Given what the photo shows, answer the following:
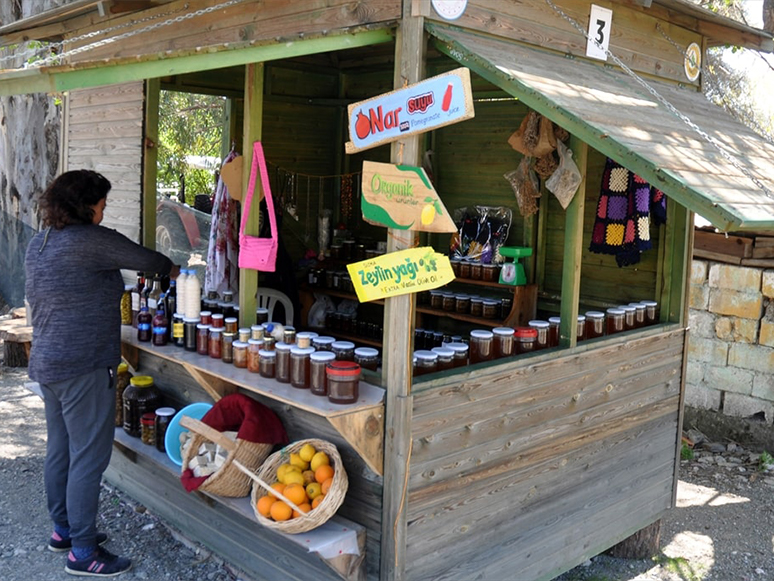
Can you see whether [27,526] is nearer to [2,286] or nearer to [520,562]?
[520,562]

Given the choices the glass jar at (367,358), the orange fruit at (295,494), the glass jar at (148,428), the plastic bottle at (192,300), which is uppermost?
the plastic bottle at (192,300)

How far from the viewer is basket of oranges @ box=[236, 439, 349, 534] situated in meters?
3.25

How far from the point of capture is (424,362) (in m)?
3.56

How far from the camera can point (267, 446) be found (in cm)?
372

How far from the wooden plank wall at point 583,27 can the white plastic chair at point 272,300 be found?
2.77 meters

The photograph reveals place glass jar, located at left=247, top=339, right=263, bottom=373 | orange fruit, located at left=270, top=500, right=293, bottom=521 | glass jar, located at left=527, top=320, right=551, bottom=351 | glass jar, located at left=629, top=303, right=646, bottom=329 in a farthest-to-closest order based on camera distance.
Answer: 1. glass jar, located at left=629, top=303, right=646, bottom=329
2. glass jar, located at left=527, top=320, right=551, bottom=351
3. glass jar, located at left=247, top=339, right=263, bottom=373
4. orange fruit, located at left=270, top=500, right=293, bottom=521

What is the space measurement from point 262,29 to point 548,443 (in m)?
2.62

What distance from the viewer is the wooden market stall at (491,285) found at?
3.23 m

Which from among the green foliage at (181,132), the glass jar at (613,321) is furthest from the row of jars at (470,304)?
the green foliage at (181,132)

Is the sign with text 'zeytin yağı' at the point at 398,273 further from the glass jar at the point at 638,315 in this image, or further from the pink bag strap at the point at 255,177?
the glass jar at the point at 638,315

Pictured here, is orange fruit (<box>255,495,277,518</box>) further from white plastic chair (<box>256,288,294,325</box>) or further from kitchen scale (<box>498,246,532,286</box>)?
kitchen scale (<box>498,246,532,286</box>)

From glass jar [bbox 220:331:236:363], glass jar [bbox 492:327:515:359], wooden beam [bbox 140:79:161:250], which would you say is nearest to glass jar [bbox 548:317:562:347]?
glass jar [bbox 492:327:515:359]

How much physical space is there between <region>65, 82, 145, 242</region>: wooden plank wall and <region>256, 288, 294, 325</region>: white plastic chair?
987 mm

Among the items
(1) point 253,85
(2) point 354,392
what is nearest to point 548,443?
(2) point 354,392
